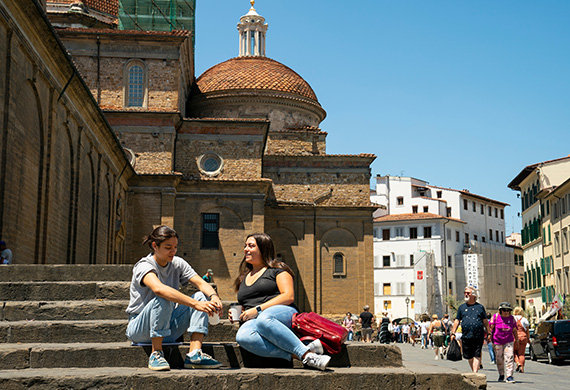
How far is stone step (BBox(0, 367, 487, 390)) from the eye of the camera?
5855 mm

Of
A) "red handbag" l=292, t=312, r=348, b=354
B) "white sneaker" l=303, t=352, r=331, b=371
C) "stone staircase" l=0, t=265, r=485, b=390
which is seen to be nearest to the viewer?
"stone staircase" l=0, t=265, r=485, b=390

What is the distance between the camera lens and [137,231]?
113 ft

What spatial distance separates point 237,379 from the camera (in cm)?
617

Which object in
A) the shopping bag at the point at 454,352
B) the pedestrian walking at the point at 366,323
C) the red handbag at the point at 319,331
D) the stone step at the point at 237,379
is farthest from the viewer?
the pedestrian walking at the point at 366,323

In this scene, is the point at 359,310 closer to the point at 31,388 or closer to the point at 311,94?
the point at 311,94

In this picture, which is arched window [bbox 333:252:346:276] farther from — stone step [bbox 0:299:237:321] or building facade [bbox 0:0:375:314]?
stone step [bbox 0:299:237:321]

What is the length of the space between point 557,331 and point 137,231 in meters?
19.9

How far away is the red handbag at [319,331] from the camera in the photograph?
6668 mm

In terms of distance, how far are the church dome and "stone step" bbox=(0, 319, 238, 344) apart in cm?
3683

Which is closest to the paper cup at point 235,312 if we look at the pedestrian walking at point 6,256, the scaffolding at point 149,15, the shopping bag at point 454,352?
the shopping bag at point 454,352

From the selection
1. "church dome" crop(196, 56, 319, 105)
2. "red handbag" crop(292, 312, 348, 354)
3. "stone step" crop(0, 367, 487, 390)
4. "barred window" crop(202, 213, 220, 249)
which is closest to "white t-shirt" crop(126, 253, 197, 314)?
"stone step" crop(0, 367, 487, 390)

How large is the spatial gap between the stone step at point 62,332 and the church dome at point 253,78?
3683cm

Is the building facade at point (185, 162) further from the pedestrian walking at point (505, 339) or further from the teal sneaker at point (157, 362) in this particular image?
the teal sneaker at point (157, 362)

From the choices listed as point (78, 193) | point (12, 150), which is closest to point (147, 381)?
point (12, 150)
